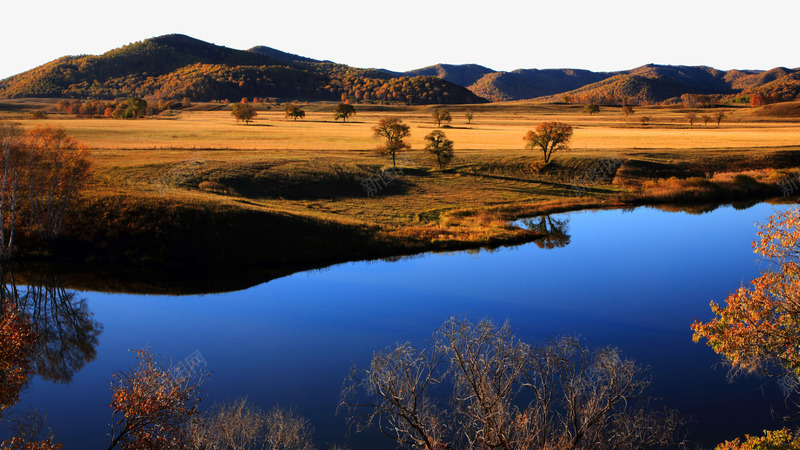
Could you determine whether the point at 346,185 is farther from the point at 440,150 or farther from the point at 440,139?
the point at 440,139

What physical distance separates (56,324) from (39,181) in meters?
17.2

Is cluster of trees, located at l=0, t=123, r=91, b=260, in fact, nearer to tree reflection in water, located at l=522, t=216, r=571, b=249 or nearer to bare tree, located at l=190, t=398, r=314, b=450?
bare tree, located at l=190, t=398, r=314, b=450

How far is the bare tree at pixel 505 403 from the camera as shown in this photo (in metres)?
14.0

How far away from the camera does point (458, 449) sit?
16.7m

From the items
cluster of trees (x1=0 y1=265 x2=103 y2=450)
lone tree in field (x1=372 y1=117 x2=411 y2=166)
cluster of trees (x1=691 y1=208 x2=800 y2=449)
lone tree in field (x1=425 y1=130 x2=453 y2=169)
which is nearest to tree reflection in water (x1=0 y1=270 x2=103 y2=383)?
cluster of trees (x1=0 y1=265 x2=103 y2=450)

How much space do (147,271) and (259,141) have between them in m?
53.4

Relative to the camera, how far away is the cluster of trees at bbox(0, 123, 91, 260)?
3947 cm

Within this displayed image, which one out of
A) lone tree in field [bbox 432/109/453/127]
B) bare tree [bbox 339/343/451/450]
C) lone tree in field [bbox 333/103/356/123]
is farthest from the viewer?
lone tree in field [bbox 333/103/356/123]

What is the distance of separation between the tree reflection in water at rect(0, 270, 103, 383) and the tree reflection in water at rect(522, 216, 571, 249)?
33.9 metres

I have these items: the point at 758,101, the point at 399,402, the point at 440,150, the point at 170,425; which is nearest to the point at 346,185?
the point at 440,150

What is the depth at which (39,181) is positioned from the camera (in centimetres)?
4147

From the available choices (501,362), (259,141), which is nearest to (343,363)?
(501,362)

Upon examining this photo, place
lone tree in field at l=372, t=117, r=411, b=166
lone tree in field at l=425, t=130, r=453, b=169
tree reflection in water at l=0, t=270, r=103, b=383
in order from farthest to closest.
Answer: lone tree in field at l=372, t=117, r=411, b=166
lone tree in field at l=425, t=130, r=453, b=169
tree reflection in water at l=0, t=270, r=103, b=383

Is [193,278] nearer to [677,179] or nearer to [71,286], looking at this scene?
[71,286]
